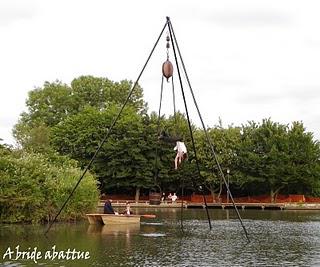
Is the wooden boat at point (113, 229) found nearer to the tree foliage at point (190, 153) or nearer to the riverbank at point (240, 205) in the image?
the riverbank at point (240, 205)

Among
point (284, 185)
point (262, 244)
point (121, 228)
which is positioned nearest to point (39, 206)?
point (121, 228)

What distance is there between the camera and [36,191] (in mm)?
33938

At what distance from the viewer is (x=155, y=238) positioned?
2764cm

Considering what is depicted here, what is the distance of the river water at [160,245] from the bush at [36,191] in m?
1.24

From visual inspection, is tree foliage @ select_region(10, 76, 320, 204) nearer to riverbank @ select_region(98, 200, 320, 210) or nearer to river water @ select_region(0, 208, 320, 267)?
riverbank @ select_region(98, 200, 320, 210)

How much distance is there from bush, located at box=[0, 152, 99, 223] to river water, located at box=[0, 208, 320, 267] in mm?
1239

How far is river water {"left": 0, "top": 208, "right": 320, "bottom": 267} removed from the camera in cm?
2048

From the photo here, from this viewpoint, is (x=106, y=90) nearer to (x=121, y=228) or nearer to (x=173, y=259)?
(x=121, y=228)

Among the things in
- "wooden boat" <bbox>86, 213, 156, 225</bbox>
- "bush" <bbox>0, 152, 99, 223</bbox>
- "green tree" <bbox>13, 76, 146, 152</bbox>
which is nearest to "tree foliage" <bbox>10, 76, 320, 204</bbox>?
"green tree" <bbox>13, 76, 146, 152</bbox>

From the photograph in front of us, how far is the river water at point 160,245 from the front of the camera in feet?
67.2

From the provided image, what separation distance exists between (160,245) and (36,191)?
11.7 meters

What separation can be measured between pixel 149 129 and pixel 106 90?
816 inches

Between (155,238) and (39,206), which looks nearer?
(155,238)

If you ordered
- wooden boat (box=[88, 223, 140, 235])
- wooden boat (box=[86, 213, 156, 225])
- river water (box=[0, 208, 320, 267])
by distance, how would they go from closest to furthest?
river water (box=[0, 208, 320, 267]), wooden boat (box=[88, 223, 140, 235]), wooden boat (box=[86, 213, 156, 225])
